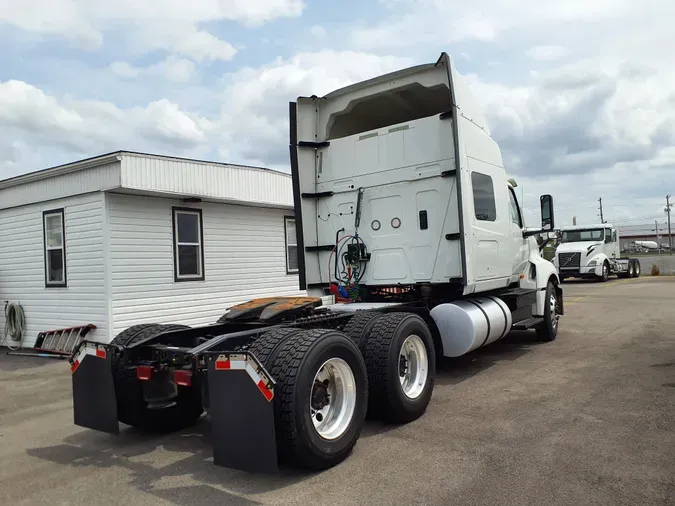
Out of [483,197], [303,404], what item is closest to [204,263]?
[483,197]

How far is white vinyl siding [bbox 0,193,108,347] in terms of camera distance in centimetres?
1038

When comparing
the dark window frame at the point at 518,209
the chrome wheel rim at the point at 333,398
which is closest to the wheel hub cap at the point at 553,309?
the dark window frame at the point at 518,209

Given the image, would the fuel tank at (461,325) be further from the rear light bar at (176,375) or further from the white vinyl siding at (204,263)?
the white vinyl siding at (204,263)

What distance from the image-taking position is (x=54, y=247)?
37.1ft

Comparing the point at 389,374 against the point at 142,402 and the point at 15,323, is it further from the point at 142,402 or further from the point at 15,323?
the point at 15,323

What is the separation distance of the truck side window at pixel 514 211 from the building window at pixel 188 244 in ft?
21.0

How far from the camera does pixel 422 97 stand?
774 centimetres

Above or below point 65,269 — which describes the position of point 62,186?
above

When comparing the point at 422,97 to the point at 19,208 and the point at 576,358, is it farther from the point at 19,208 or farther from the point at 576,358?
the point at 19,208

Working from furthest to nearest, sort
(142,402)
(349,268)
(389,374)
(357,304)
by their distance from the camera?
(349,268)
(357,304)
(389,374)
(142,402)

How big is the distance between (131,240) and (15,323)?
356 cm

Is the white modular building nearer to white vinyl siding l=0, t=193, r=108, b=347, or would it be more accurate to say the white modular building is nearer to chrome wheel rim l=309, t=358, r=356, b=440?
white vinyl siding l=0, t=193, r=108, b=347

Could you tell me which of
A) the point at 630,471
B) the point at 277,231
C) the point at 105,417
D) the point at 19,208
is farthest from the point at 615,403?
the point at 19,208

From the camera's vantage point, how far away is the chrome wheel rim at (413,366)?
18.8ft
